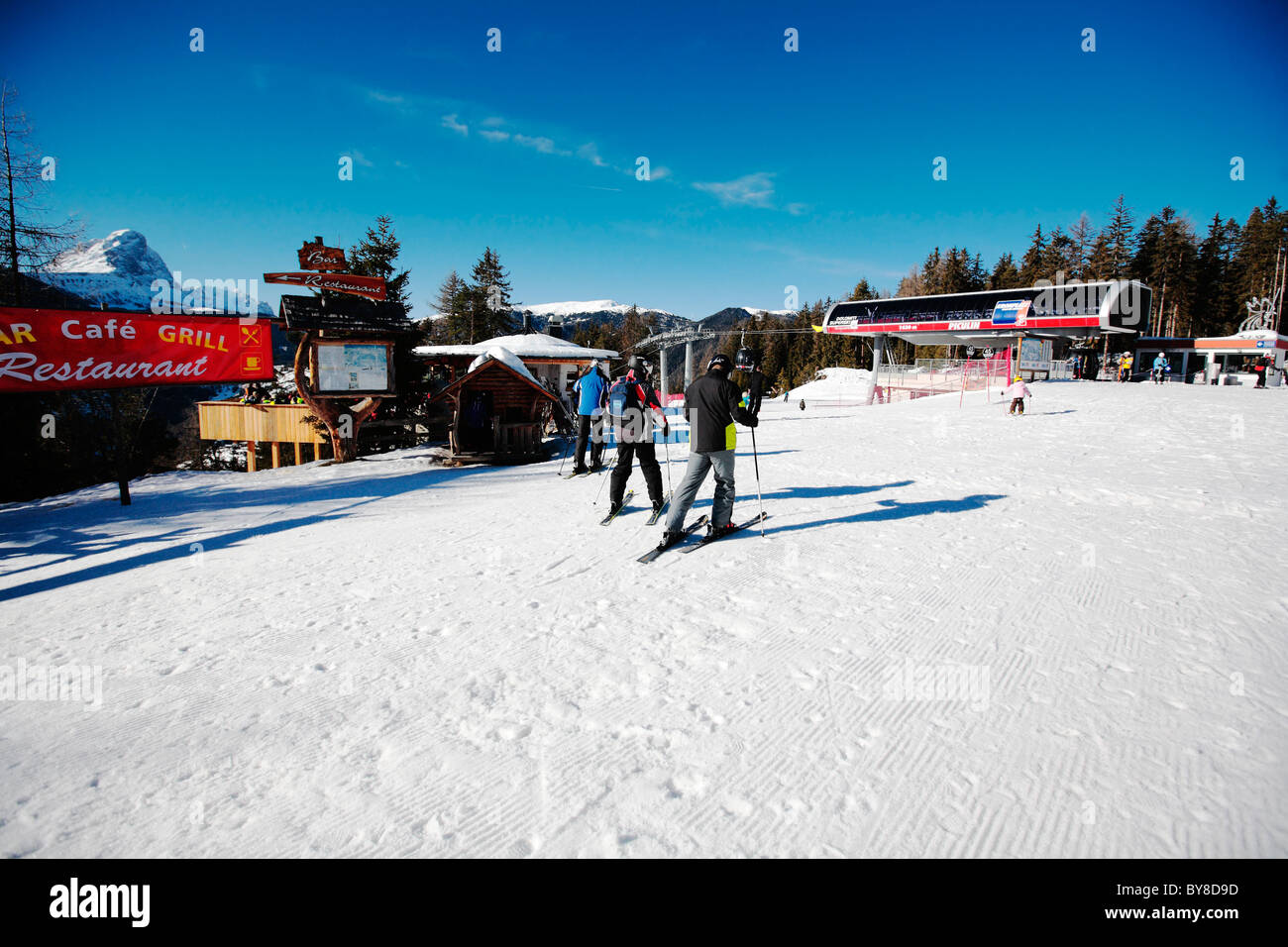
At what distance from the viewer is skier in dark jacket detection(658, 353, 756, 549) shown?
5.96 m

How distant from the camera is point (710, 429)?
19.6 feet

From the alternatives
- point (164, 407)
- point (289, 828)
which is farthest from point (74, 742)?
point (164, 407)

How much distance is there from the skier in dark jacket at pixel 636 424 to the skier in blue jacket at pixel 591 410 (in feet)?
4.67

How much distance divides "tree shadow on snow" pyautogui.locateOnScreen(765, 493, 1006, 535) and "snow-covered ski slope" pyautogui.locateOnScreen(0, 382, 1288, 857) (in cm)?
8

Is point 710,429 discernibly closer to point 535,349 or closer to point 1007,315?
point 535,349

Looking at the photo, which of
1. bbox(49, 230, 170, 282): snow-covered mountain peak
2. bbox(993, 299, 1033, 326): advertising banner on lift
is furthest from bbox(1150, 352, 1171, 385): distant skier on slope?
bbox(49, 230, 170, 282): snow-covered mountain peak

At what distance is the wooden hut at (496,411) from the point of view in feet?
52.9

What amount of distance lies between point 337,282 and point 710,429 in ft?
52.0

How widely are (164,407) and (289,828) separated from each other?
70.8 metres

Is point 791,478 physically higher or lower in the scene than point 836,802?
higher

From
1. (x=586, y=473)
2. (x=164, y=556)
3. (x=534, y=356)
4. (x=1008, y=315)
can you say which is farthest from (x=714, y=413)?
(x=1008, y=315)
